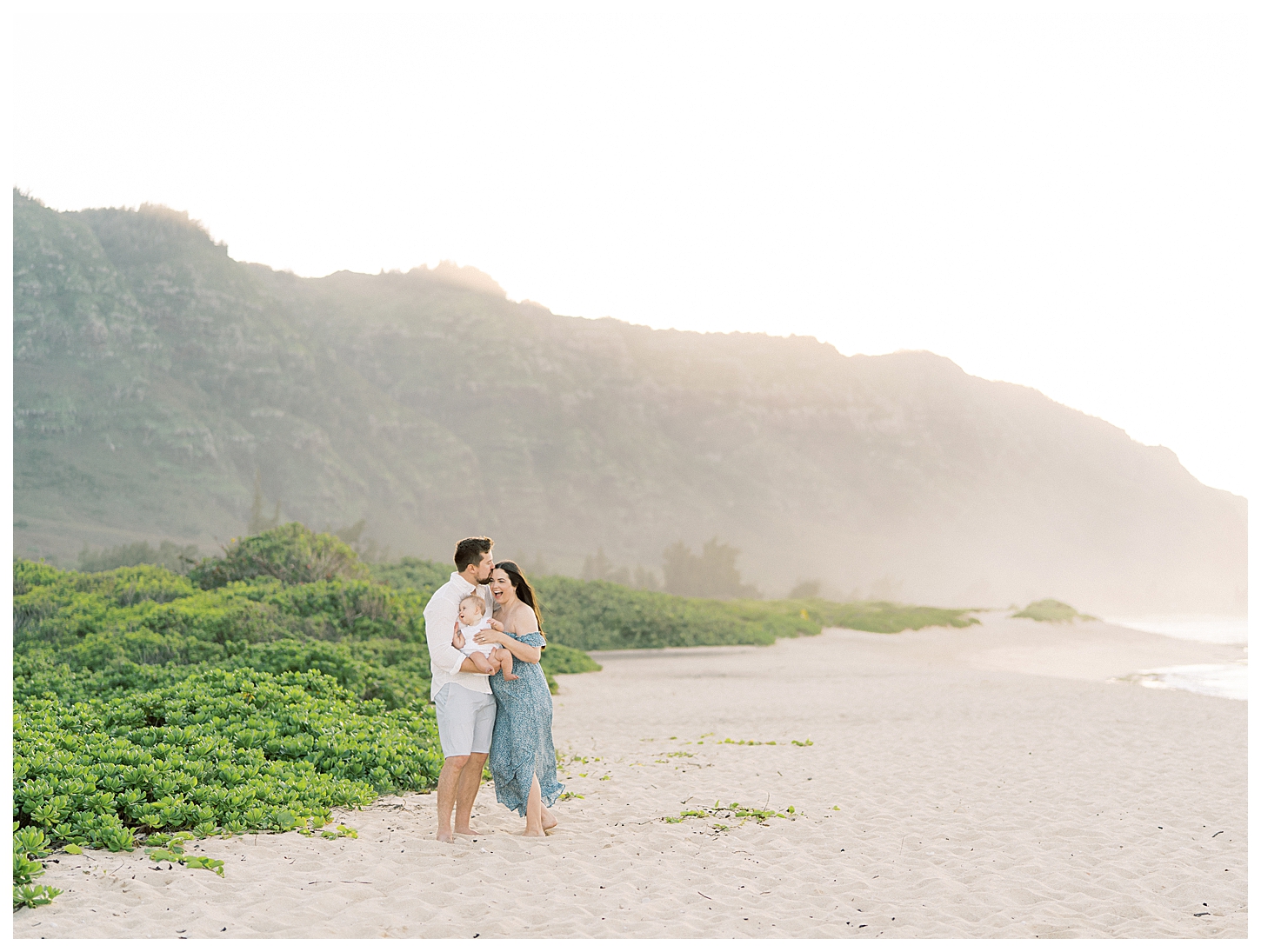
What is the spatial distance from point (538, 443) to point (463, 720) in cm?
11352

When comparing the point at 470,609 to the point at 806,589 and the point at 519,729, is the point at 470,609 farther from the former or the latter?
the point at 806,589

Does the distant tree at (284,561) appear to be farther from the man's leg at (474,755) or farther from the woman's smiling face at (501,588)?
the woman's smiling face at (501,588)

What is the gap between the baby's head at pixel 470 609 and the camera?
5.93 m

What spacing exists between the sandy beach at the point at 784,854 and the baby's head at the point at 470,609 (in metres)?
1.52

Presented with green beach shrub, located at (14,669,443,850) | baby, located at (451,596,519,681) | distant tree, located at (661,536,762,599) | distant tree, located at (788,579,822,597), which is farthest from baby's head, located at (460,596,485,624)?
distant tree, located at (788,579,822,597)

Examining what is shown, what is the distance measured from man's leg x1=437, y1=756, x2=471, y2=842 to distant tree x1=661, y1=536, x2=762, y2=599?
5632 centimetres

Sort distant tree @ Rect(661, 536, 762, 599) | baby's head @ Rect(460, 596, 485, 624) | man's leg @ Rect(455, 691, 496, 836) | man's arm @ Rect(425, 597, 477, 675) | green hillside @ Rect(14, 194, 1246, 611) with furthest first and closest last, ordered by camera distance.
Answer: green hillside @ Rect(14, 194, 1246, 611)
distant tree @ Rect(661, 536, 762, 599)
man's leg @ Rect(455, 691, 496, 836)
baby's head @ Rect(460, 596, 485, 624)
man's arm @ Rect(425, 597, 477, 675)

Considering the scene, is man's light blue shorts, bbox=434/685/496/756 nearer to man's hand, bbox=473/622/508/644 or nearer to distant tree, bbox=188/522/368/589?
man's hand, bbox=473/622/508/644

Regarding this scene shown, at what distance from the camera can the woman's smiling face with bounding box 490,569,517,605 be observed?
6.08 m

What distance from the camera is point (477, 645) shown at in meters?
5.92

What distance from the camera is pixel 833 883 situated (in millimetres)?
5488

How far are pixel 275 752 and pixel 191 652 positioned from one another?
5.11 meters

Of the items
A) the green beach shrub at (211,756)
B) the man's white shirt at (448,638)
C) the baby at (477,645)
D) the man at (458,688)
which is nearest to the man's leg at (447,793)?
the man at (458,688)

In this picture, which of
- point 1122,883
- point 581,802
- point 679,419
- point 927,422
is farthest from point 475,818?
point 927,422
